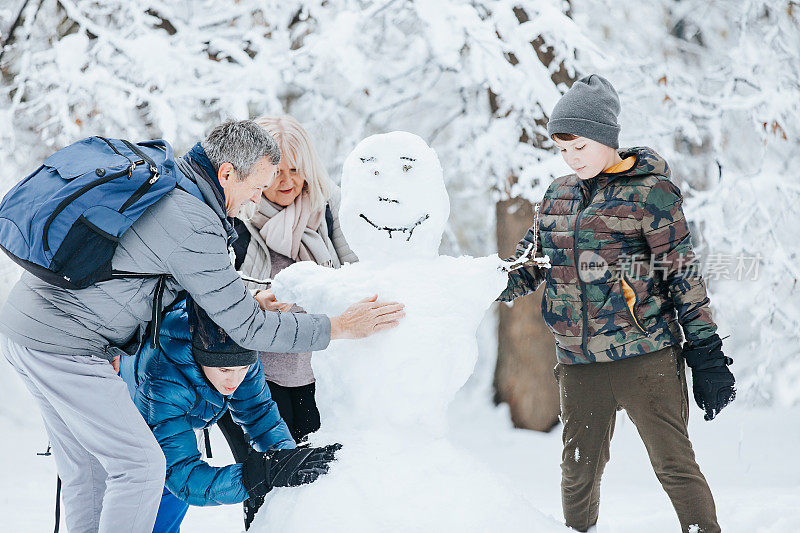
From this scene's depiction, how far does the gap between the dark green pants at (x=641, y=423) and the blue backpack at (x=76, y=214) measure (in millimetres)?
1528

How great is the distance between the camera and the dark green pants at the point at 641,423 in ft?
7.63

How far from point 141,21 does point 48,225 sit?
12.1ft

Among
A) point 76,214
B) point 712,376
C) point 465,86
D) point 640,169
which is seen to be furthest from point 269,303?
point 465,86

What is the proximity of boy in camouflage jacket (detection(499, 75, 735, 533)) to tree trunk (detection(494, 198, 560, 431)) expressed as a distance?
287cm

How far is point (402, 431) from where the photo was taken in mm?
2092

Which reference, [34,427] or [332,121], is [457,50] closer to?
[332,121]

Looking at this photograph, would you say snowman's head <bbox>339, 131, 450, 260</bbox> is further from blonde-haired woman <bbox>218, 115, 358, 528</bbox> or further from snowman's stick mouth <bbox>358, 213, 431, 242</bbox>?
blonde-haired woman <bbox>218, 115, 358, 528</bbox>

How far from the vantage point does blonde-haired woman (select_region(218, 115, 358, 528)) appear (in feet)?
8.89

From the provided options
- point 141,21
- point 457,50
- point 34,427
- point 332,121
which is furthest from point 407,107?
point 34,427

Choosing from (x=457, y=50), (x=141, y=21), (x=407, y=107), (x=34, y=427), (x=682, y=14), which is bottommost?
(x=34, y=427)

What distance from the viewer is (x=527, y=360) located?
544 centimetres

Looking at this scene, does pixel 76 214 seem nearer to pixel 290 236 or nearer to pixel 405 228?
pixel 405 228

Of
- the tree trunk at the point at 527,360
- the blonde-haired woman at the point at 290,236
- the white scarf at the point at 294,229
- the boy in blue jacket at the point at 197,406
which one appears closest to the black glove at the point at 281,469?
the boy in blue jacket at the point at 197,406

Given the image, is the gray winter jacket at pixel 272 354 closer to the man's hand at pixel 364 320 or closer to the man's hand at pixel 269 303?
the man's hand at pixel 269 303
